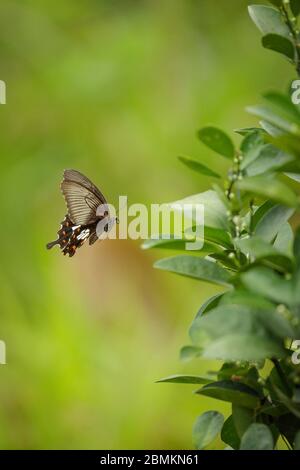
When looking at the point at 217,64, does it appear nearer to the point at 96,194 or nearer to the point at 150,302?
the point at 150,302

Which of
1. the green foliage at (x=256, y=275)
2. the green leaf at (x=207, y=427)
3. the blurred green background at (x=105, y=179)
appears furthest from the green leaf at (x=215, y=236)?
the blurred green background at (x=105, y=179)

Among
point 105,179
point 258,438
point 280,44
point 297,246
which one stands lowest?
point 258,438

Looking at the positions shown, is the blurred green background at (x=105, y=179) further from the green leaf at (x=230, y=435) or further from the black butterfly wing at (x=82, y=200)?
the green leaf at (x=230, y=435)

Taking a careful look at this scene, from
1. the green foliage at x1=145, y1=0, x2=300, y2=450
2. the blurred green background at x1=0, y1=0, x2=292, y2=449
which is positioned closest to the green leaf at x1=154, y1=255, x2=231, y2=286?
the green foliage at x1=145, y1=0, x2=300, y2=450

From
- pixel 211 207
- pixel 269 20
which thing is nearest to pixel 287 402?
pixel 211 207

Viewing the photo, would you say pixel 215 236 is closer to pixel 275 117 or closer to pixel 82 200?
pixel 275 117

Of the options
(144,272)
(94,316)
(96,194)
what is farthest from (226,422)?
(144,272)
